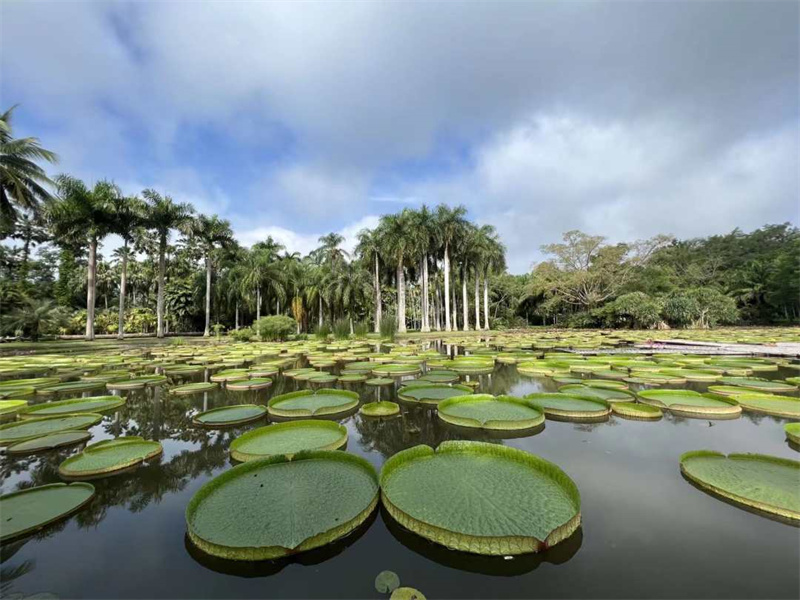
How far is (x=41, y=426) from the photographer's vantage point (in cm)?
444

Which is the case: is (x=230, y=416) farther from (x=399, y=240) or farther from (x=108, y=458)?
(x=399, y=240)

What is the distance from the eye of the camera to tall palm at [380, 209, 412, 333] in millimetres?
32406

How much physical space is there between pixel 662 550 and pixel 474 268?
123ft

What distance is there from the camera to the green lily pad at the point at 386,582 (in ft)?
5.95

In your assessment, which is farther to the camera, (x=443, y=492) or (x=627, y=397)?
(x=627, y=397)

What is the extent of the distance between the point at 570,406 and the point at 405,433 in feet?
9.21

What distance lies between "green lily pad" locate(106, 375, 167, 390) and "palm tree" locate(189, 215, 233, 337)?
25.4 metres

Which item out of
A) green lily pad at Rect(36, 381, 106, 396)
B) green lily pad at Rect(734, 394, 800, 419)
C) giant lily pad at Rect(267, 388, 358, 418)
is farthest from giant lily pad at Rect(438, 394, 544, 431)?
green lily pad at Rect(36, 381, 106, 396)

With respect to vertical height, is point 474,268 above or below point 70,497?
above

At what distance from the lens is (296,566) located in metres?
2.05

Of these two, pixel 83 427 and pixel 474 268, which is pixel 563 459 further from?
pixel 474 268

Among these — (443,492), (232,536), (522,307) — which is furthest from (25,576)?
(522,307)

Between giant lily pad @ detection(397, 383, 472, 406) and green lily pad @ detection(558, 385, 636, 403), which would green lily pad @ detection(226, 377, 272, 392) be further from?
green lily pad @ detection(558, 385, 636, 403)

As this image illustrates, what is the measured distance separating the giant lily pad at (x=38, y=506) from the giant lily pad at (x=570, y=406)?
521cm
